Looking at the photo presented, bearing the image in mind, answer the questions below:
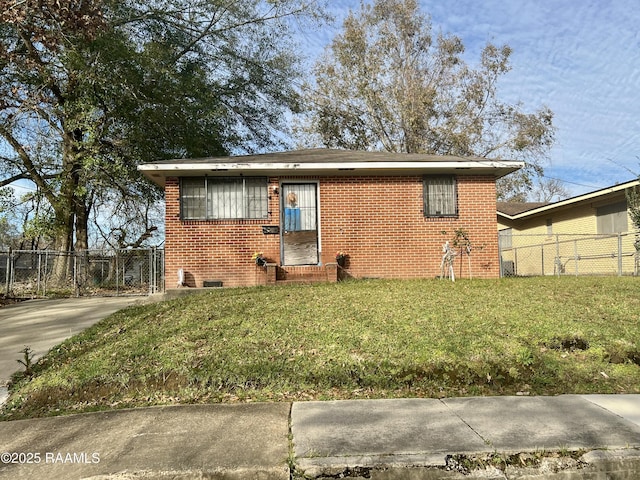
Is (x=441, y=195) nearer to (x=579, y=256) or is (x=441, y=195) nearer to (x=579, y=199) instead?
(x=579, y=199)

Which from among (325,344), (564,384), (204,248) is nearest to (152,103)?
(204,248)

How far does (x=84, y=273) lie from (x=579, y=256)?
59.4 feet

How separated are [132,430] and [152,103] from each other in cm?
1382

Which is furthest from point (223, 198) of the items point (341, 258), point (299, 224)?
point (341, 258)

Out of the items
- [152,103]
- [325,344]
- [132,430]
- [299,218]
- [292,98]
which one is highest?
[292,98]

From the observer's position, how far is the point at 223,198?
35.8 feet

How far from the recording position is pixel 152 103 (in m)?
15.3

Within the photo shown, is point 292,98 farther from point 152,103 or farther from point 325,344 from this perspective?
point 325,344

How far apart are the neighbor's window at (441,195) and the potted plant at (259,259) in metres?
4.31

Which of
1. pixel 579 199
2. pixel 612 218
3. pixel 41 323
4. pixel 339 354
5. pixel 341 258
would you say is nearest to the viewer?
pixel 339 354

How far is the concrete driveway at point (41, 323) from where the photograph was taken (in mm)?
6273

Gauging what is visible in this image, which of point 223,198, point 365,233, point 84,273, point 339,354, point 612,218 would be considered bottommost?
point 339,354

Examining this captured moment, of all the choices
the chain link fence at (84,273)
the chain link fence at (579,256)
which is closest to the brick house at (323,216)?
the chain link fence at (579,256)

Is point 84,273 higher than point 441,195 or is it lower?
lower
